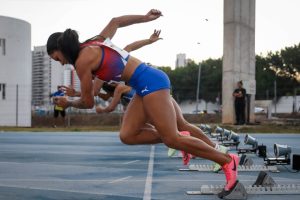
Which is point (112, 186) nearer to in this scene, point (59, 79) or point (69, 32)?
point (69, 32)

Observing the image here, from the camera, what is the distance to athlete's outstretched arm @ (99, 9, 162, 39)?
3.99 metres

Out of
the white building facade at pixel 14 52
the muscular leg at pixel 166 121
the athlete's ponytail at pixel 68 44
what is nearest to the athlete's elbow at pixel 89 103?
the athlete's ponytail at pixel 68 44

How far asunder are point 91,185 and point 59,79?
67.8 meters

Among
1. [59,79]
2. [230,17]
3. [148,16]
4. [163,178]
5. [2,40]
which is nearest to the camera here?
[148,16]

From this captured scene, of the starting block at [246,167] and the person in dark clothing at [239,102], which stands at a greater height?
the person in dark clothing at [239,102]

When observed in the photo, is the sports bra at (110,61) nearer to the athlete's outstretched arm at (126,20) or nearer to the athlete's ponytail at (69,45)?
the athlete's ponytail at (69,45)

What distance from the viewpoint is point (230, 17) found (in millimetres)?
19703

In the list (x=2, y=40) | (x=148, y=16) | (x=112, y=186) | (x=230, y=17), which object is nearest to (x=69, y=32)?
(x=148, y=16)

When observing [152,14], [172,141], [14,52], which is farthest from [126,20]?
[14,52]

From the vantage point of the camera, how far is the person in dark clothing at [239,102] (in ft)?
54.3

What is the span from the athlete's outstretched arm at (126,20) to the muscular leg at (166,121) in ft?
2.46

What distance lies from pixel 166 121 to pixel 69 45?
3.23 ft

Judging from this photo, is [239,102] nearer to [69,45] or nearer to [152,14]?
[152,14]

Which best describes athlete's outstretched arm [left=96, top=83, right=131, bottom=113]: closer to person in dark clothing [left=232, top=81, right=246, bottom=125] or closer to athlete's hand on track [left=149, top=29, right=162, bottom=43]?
athlete's hand on track [left=149, top=29, right=162, bottom=43]
